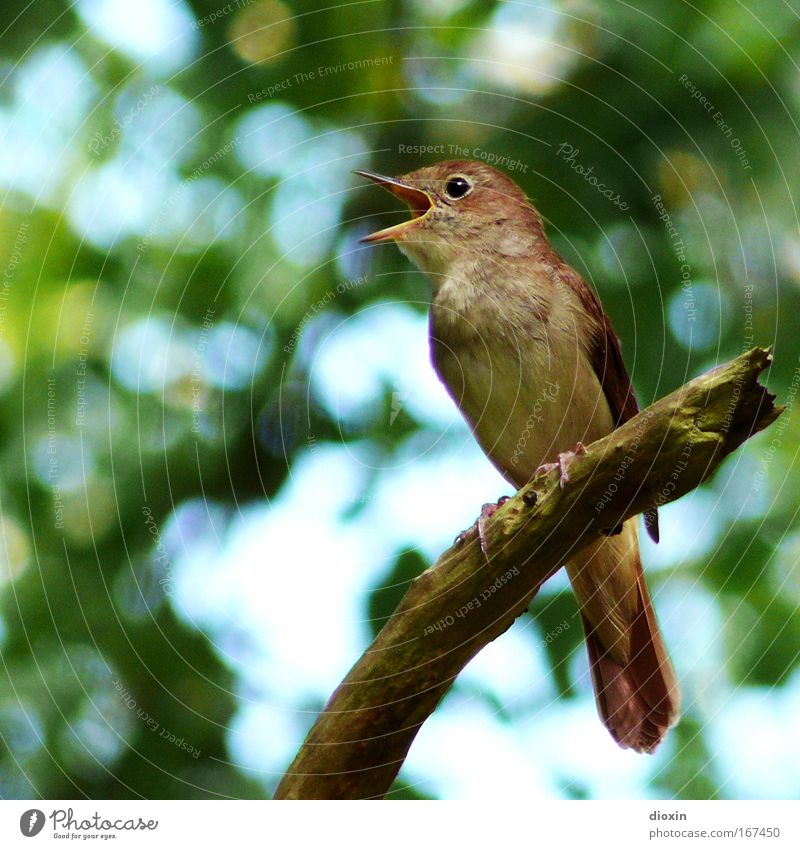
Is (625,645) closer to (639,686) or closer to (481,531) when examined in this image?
(639,686)

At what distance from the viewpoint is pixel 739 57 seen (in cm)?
377

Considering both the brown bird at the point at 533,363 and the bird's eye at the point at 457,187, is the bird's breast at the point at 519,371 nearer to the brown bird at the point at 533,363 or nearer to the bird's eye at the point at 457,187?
the brown bird at the point at 533,363

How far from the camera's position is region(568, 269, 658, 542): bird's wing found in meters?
3.73

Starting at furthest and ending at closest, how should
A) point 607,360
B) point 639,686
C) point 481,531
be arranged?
point 607,360, point 639,686, point 481,531

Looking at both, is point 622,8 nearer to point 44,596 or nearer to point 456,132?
point 456,132

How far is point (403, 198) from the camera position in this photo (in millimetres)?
3816

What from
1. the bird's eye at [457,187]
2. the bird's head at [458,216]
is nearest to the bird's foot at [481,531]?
the bird's head at [458,216]

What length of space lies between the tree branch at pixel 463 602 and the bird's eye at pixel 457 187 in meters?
1.55

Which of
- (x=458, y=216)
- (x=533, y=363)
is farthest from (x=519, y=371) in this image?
(x=458, y=216)

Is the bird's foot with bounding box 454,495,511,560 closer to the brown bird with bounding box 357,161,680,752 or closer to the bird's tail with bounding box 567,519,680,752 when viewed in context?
the brown bird with bounding box 357,161,680,752

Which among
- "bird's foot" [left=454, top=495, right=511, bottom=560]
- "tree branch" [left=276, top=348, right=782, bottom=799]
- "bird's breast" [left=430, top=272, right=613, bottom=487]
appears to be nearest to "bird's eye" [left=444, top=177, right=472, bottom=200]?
"bird's breast" [left=430, top=272, right=613, bottom=487]

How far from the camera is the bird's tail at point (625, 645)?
3.56 metres

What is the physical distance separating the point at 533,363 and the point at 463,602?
1117 mm

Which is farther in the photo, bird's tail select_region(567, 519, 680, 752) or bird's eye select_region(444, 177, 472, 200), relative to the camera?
bird's eye select_region(444, 177, 472, 200)
